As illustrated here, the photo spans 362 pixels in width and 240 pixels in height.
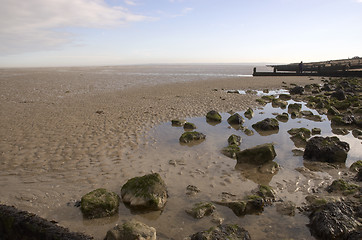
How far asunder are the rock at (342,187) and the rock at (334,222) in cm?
119

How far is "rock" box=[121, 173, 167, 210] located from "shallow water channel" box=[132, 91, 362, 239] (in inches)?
9.2

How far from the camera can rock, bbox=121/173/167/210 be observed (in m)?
5.48

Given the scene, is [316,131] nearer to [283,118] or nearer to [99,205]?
[283,118]

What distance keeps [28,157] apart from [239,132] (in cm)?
824

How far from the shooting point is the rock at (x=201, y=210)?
5227 mm

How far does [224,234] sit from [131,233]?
5.12 feet

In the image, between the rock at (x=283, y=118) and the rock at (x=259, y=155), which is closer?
the rock at (x=259, y=155)

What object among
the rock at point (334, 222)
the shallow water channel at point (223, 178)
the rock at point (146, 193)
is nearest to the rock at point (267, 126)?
the shallow water channel at point (223, 178)

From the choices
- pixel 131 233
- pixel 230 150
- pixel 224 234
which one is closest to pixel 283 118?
pixel 230 150

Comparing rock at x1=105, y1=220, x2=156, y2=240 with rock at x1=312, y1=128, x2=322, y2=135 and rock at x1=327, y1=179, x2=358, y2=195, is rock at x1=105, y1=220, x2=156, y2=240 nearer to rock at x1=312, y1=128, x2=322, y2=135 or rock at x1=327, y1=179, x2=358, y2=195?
rock at x1=327, y1=179, x2=358, y2=195

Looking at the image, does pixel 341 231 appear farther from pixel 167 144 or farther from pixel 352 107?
pixel 352 107

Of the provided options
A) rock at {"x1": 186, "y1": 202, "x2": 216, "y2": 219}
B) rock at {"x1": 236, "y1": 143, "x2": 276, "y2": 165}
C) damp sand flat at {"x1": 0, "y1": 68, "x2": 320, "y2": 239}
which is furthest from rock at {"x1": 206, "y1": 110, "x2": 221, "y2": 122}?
rock at {"x1": 186, "y1": 202, "x2": 216, "y2": 219}

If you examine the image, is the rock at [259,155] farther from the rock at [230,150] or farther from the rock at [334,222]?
the rock at [334,222]

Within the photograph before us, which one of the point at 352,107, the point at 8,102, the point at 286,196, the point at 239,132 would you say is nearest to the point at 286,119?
the point at 239,132
